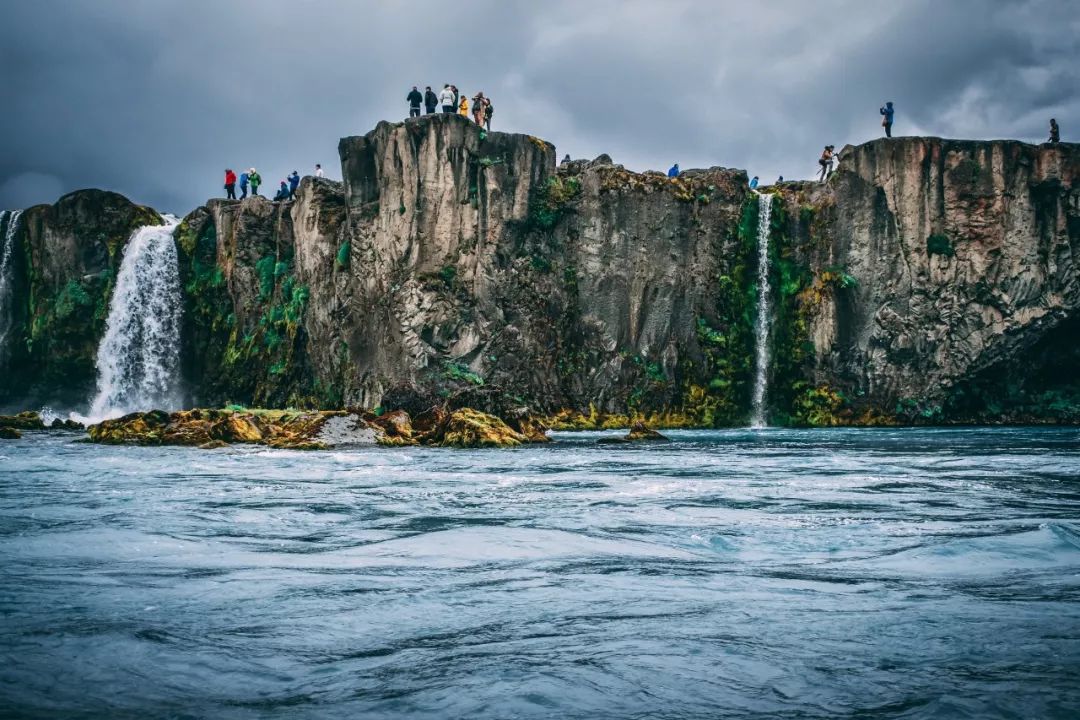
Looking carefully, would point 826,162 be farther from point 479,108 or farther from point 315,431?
point 315,431

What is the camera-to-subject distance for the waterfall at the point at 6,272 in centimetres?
5591

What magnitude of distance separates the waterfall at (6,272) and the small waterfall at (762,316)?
4613 centimetres

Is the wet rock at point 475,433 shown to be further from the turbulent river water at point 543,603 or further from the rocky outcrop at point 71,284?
the rocky outcrop at point 71,284

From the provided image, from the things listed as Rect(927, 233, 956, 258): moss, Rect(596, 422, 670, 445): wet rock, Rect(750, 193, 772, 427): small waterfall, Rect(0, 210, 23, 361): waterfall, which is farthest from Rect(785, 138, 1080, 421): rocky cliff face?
Rect(0, 210, 23, 361): waterfall

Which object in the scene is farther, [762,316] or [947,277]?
[762,316]

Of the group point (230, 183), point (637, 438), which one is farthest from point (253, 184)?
point (637, 438)

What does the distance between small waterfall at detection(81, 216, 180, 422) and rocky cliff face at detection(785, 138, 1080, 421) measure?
1489 inches

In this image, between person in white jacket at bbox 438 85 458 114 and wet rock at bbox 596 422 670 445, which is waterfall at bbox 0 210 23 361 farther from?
wet rock at bbox 596 422 670 445

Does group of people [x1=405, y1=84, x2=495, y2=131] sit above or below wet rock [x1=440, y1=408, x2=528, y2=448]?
above

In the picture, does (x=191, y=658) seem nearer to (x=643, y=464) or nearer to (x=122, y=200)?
(x=643, y=464)

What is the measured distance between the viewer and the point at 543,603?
6.69 metres

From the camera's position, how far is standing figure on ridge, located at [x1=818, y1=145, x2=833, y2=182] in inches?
1913

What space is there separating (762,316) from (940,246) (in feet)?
32.5

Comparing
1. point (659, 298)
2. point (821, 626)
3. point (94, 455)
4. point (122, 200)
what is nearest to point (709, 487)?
point (821, 626)
